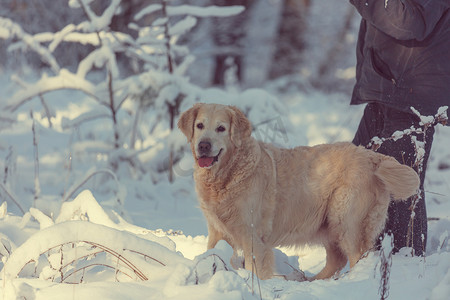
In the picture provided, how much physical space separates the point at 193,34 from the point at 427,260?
1434 cm

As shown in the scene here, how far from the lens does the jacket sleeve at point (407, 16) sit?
327 centimetres

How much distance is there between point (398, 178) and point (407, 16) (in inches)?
41.2

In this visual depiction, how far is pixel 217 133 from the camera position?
359 centimetres

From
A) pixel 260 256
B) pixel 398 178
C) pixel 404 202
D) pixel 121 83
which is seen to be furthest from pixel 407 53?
pixel 121 83

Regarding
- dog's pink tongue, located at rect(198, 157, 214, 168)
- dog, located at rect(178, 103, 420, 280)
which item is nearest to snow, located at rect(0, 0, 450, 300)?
dog, located at rect(178, 103, 420, 280)

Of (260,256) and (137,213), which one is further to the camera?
(137,213)

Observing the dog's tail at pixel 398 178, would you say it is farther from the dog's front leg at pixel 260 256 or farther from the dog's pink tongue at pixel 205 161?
the dog's pink tongue at pixel 205 161

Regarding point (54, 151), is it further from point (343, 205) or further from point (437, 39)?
point (437, 39)

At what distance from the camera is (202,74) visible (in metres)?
17.9

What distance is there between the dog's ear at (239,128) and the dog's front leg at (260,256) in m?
0.68

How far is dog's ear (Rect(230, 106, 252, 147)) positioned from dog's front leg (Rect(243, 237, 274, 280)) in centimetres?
68

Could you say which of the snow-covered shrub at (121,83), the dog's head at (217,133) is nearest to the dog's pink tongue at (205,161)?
the dog's head at (217,133)

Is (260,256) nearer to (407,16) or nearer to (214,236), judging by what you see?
(214,236)

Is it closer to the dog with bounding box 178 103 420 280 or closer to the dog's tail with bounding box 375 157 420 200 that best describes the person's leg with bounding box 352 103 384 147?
the dog with bounding box 178 103 420 280
